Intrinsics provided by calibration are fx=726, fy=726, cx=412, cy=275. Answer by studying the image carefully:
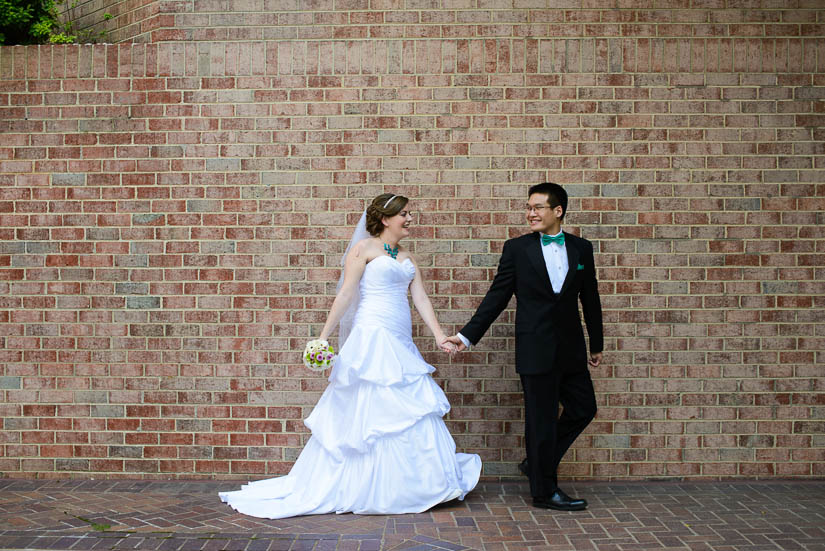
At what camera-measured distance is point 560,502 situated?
495 cm

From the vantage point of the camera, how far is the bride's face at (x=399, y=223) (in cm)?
520

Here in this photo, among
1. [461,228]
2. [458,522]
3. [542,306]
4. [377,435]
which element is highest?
[461,228]

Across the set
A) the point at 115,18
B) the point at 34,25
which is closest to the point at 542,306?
the point at 115,18

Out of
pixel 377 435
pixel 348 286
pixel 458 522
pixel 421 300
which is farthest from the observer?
pixel 421 300

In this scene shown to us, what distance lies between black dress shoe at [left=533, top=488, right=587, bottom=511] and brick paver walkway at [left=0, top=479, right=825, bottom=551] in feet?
0.22

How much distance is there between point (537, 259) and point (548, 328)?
48cm

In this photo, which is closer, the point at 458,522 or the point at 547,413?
the point at 458,522

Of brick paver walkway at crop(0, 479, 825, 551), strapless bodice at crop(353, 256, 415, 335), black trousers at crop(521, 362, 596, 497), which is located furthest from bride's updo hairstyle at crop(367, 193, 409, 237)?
brick paver walkway at crop(0, 479, 825, 551)

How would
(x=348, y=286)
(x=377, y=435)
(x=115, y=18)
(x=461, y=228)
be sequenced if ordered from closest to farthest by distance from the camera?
1. (x=377, y=435)
2. (x=348, y=286)
3. (x=461, y=228)
4. (x=115, y=18)

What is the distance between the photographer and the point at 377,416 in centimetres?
498

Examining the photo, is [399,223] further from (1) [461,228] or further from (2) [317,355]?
(2) [317,355]

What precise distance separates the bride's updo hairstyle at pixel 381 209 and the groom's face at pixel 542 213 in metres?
0.90

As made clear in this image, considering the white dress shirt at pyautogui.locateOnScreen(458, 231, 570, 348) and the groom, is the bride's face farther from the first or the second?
the white dress shirt at pyautogui.locateOnScreen(458, 231, 570, 348)

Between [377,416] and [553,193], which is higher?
[553,193]
